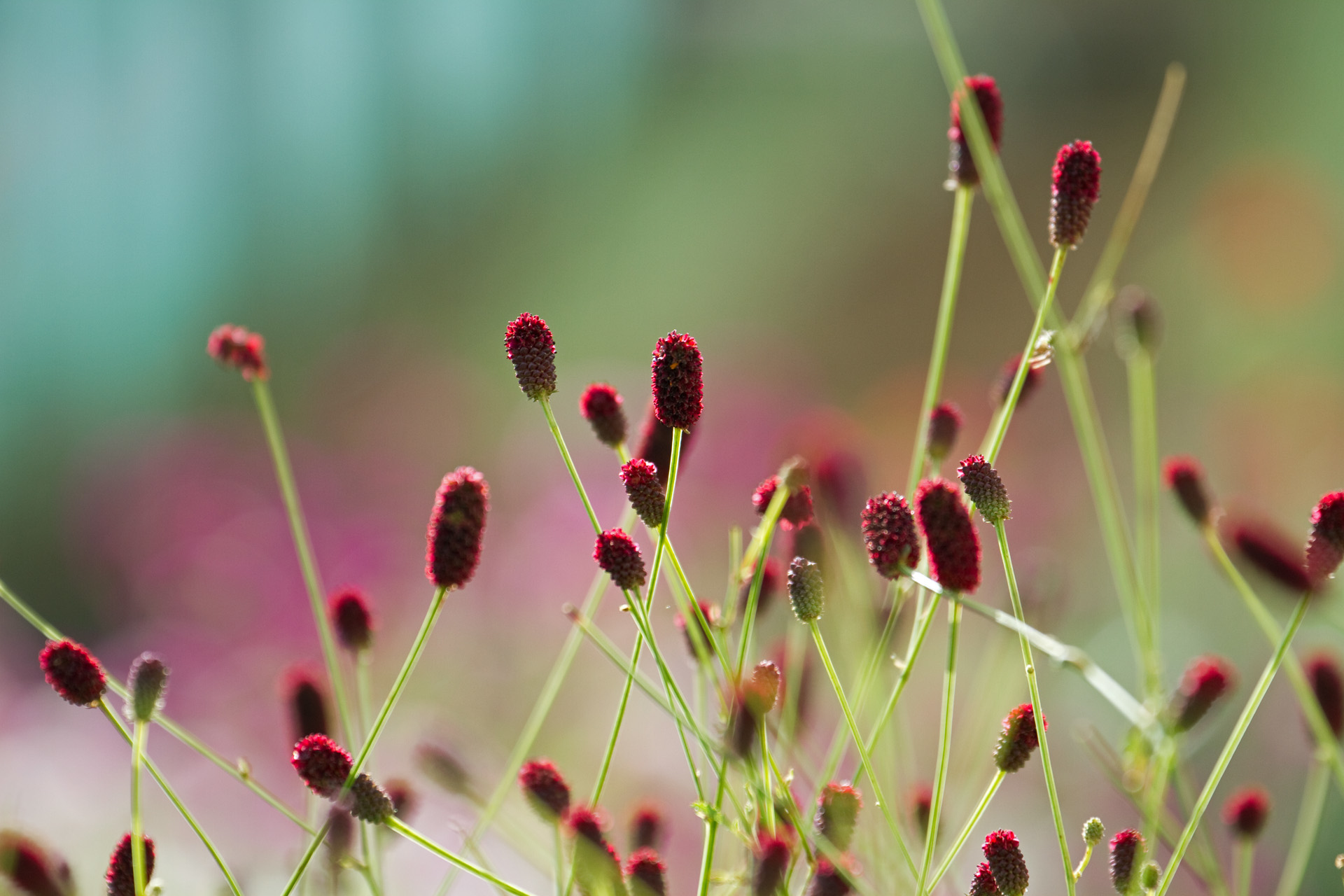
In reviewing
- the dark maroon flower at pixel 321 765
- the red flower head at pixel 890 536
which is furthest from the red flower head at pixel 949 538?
the dark maroon flower at pixel 321 765

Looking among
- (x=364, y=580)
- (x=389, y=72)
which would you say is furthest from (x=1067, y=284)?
(x=389, y=72)

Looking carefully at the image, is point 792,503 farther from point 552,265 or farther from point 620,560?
point 552,265

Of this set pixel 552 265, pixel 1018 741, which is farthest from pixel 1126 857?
pixel 552 265

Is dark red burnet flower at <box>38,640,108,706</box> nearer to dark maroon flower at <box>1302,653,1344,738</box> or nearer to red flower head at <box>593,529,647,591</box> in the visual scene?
red flower head at <box>593,529,647,591</box>

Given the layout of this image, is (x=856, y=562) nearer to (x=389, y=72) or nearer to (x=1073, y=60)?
→ (x=1073, y=60)

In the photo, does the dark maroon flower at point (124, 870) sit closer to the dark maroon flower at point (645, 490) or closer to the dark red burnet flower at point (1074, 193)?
the dark maroon flower at point (645, 490)

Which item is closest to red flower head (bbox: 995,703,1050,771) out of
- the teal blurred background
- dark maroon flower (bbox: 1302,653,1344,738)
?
dark maroon flower (bbox: 1302,653,1344,738)
